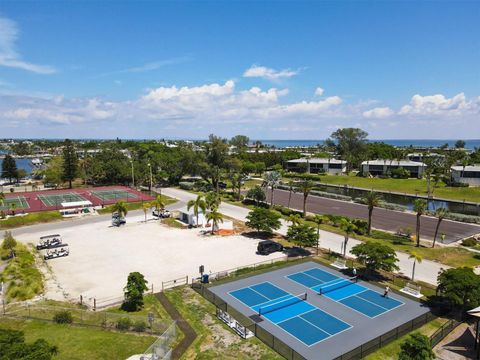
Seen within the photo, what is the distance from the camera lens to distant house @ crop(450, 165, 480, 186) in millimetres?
91000

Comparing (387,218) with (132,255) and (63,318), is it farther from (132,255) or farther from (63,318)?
(63,318)

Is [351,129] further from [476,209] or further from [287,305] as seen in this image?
[287,305]

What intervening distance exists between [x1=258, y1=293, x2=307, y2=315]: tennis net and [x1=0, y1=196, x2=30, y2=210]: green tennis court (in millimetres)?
56374

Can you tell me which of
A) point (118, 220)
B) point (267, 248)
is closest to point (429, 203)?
point (267, 248)

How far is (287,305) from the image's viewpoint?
1022 inches

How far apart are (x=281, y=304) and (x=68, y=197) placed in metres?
63.0

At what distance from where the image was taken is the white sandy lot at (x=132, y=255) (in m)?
29.8

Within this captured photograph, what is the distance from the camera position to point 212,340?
68.7ft

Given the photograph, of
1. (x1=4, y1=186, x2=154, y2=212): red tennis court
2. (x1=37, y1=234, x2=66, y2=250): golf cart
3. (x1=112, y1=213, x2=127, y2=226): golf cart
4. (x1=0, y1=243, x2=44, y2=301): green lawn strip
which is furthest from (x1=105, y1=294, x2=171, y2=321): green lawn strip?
(x1=4, y1=186, x2=154, y2=212): red tennis court

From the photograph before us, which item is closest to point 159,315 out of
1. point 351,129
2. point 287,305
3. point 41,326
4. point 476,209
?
point 41,326

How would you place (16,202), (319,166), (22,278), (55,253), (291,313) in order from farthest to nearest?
1. (319,166)
2. (16,202)
3. (55,253)
4. (22,278)
5. (291,313)

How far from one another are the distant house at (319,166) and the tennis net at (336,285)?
309ft

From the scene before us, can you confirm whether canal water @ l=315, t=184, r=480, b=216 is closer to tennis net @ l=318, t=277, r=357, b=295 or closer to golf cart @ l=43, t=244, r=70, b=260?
tennis net @ l=318, t=277, r=357, b=295

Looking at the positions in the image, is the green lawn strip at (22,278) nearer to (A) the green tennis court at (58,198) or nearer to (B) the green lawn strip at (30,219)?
(B) the green lawn strip at (30,219)
